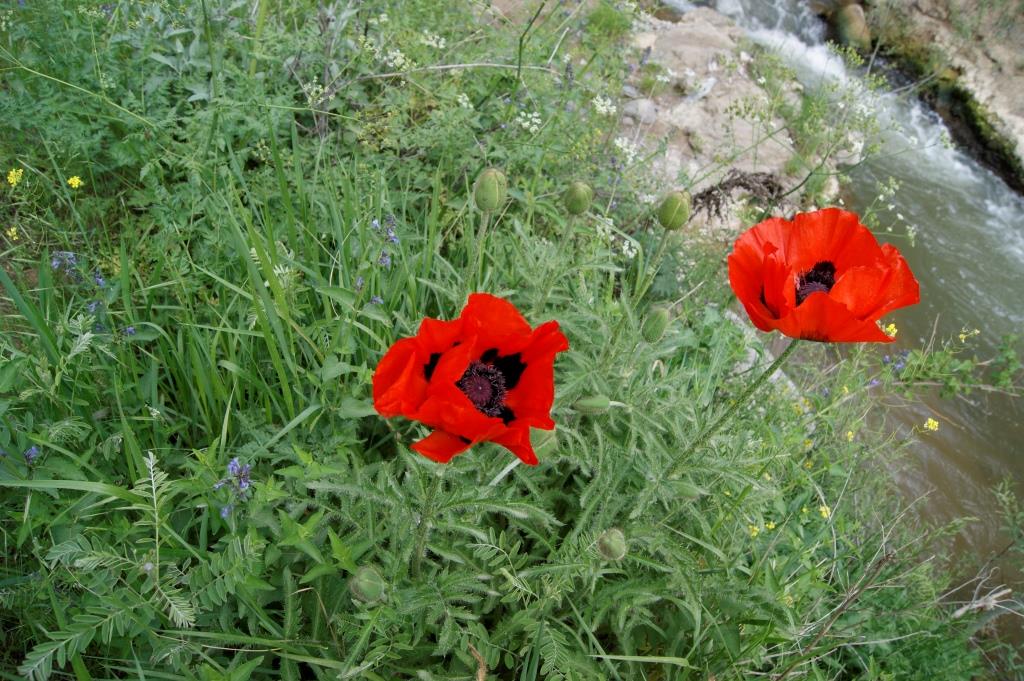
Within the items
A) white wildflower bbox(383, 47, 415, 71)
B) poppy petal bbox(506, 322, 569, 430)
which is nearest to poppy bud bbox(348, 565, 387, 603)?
poppy petal bbox(506, 322, 569, 430)

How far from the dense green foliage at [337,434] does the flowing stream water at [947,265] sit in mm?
1216

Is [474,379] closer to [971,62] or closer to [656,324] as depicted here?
[656,324]

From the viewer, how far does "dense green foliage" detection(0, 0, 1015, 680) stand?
4.80 ft

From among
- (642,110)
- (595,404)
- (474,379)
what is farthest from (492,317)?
(642,110)

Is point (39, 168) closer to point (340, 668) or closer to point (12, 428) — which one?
point (12, 428)

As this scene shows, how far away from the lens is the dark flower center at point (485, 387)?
4.16 ft

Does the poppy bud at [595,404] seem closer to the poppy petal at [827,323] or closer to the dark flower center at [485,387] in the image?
the dark flower center at [485,387]

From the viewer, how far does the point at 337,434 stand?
166 cm

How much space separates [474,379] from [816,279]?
759 mm

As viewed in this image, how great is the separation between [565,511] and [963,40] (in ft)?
27.9

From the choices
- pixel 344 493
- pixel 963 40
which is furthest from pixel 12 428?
pixel 963 40

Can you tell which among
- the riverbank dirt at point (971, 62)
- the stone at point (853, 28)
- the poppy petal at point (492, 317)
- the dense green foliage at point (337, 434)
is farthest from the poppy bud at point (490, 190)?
the stone at point (853, 28)

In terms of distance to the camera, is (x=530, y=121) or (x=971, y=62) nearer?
(x=530, y=121)

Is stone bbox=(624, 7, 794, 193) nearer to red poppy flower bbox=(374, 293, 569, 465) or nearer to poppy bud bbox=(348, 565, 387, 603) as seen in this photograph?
red poppy flower bbox=(374, 293, 569, 465)
